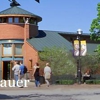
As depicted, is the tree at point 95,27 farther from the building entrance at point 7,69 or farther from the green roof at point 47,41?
the building entrance at point 7,69

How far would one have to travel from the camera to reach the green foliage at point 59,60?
40.5 m

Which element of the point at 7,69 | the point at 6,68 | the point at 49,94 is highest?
the point at 6,68

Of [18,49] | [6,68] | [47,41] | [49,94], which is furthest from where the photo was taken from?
[47,41]

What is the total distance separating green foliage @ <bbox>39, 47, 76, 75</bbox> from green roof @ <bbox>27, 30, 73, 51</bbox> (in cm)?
429

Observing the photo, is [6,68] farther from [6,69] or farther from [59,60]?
[59,60]

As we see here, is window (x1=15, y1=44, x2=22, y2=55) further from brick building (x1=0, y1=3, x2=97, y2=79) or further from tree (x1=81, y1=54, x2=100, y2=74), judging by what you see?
tree (x1=81, y1=54, x2=100, y2=74)

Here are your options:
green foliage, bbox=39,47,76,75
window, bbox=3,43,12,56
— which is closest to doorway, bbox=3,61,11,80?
window, bbox=3,43,12,56

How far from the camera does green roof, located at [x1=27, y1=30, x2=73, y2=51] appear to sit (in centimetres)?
5056

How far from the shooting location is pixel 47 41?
173 feet

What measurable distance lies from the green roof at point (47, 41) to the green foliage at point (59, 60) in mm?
4290

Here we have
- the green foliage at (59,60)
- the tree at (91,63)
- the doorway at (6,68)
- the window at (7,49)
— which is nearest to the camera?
the green foliage at (59,60)

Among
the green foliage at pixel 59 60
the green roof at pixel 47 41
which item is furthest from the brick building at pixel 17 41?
the green foliage at pixel 59 60

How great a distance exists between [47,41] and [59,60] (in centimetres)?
1064

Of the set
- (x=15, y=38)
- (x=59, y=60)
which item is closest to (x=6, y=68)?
(x=15, y=38)
